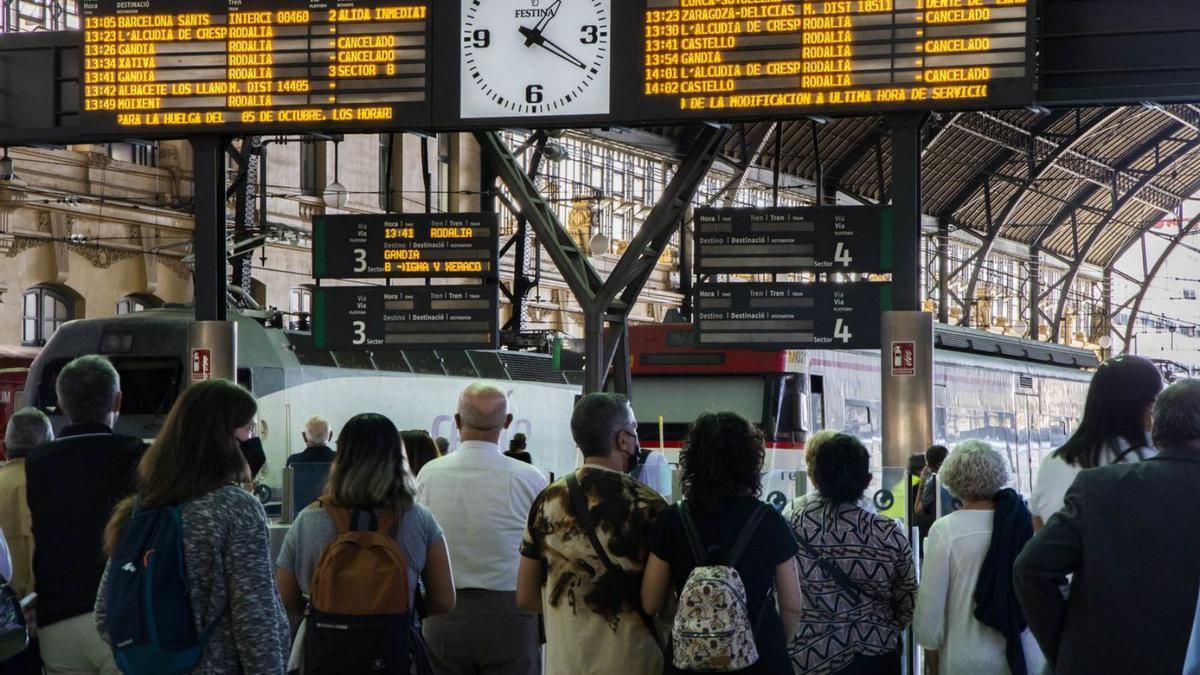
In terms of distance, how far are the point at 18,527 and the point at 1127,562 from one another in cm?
423

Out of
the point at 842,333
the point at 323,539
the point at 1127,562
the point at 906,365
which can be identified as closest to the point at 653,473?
the point at 906,365

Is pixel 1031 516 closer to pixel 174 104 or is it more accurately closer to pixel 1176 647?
pixel 1176 647

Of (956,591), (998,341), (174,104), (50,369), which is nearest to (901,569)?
(956,591)

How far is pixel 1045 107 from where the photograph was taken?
41.4 ft

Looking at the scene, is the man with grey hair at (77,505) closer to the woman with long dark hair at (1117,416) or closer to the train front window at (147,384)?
the woman with long dark hair at (1117,416)

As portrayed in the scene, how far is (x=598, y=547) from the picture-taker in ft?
20.9

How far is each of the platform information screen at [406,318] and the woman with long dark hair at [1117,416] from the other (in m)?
10.1

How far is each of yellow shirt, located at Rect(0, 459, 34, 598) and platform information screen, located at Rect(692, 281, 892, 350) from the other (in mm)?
8786

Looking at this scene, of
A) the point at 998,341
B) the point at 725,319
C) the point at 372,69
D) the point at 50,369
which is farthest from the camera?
the point at 998,341

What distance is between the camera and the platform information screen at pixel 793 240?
14742 mm

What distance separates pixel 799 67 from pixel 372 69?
323 cm

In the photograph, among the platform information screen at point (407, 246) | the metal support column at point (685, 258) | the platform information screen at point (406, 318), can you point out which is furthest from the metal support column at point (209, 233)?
the metal support column at point (685, 258)

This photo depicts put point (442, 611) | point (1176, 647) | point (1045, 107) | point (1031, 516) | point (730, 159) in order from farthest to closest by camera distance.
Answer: point (730, 159) < point (1045, 107) < point (1031, 516) < point (442, 611) < point (1176, 647)

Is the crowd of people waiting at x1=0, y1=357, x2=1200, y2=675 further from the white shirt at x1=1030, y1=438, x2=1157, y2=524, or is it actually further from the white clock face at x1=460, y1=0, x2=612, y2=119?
the white clock face at x1=460, y1=0, x2=612, y2=119
